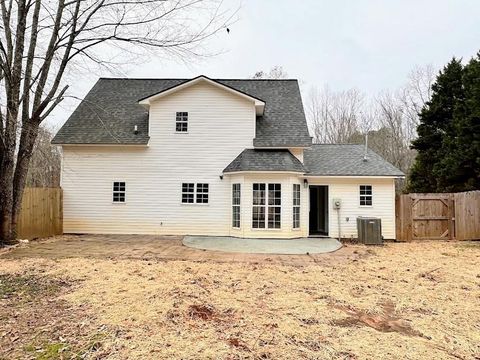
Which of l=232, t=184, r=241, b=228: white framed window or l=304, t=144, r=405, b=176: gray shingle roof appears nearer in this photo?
l=232, t=184, r=241, b=228: white framed window

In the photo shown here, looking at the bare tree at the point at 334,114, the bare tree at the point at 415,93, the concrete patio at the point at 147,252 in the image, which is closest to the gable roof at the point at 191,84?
the concrete patio at the point at 147,252

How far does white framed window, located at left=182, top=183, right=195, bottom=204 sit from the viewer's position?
15547mm

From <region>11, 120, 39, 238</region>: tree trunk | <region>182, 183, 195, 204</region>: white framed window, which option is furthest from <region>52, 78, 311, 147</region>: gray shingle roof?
<region>182, 183, 195, 204</region>: white framed window

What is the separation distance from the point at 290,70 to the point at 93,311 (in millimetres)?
34822

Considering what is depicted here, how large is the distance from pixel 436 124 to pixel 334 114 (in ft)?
47.2

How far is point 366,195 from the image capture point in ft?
49.2

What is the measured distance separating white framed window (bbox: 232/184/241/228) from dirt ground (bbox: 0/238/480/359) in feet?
16.9

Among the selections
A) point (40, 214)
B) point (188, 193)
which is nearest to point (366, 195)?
point (188, 193)

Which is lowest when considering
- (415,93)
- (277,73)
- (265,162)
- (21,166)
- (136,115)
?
(21,166)

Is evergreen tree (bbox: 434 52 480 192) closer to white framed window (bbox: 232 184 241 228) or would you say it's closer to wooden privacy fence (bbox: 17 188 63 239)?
white framed window (bbox: 232 184 241 228)

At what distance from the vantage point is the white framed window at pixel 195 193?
15516mm

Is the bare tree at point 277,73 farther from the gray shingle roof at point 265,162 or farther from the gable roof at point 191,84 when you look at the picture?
the gray shingle roof at point 265,162

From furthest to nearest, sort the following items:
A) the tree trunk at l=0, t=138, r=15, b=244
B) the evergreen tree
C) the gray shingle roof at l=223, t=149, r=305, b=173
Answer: the evergreen tree < the gray shingle roof at l=223, t=149, r=305, b=173 < the tree trunk at l=0, t=138, r=15, b=244

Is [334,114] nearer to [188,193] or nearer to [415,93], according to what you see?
[415,93]
